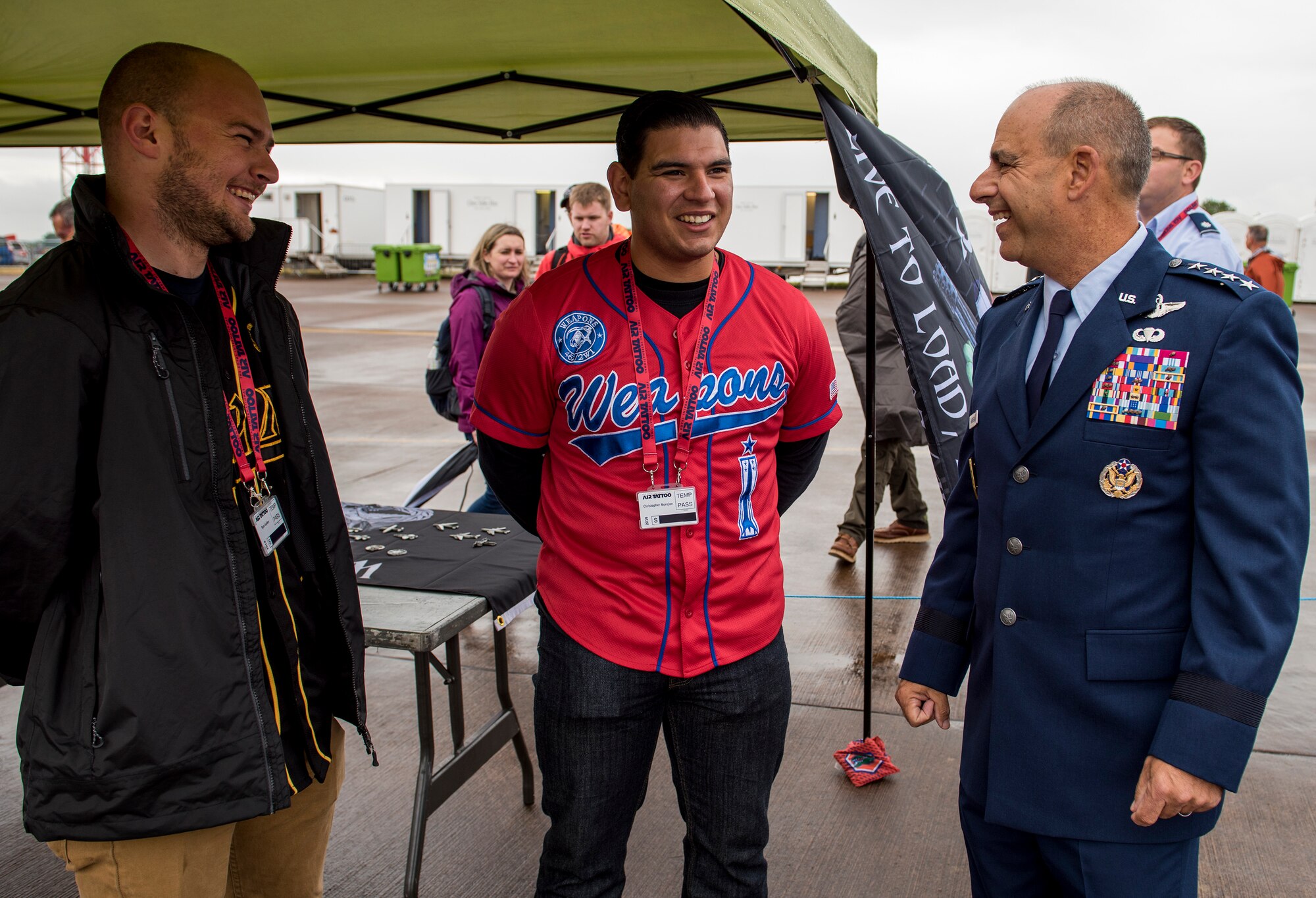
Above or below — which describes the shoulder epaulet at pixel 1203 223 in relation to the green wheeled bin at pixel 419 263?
below

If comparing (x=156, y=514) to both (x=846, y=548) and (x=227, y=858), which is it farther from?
(x=846, y=548)

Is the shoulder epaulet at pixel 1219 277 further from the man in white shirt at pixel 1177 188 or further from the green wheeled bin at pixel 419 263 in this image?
the green wheeled bin at pixel 419 263

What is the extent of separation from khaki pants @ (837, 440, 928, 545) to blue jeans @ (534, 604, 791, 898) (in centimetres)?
348

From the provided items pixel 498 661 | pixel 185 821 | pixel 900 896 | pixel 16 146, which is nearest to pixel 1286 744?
pixel 900 896

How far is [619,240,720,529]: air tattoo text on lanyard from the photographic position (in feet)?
6.30

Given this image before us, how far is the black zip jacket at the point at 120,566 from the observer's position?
1.56m

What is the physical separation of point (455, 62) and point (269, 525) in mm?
1856

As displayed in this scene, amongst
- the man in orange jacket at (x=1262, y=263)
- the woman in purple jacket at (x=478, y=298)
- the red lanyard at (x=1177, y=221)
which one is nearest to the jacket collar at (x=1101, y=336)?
the red lanyard at (x=1177, y=221)

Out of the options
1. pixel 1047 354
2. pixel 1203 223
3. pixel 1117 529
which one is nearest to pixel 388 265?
pixel 1203 223

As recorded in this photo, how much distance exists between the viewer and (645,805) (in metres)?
3.24

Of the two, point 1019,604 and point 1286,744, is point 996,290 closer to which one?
point 1286,744

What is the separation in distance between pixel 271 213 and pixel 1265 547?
37395mm

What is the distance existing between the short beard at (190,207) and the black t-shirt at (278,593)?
0.09 m

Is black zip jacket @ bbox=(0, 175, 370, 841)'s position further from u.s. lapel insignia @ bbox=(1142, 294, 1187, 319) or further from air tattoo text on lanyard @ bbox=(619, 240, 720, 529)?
u.s. lapel insignia @ bbox=(1142, 294, 1187, 319)
